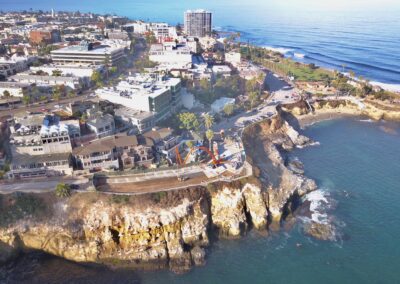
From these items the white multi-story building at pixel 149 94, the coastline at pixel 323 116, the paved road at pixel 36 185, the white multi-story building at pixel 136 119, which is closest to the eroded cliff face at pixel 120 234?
the paved road at pixel 36 185

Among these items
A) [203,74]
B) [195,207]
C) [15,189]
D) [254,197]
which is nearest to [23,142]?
[15,189]

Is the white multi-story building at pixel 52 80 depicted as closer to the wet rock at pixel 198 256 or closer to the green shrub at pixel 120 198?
the green shrub at pixel 120 198

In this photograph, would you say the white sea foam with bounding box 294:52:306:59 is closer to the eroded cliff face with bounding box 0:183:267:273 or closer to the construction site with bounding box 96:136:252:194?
the construction site with bounding box 96:136:252:194

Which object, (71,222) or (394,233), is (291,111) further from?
(71,222)

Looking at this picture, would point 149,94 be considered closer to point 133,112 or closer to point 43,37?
point 133,112

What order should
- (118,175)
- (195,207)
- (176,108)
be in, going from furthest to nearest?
1. (176,108)
2. (118,175)
3. (195,207)
